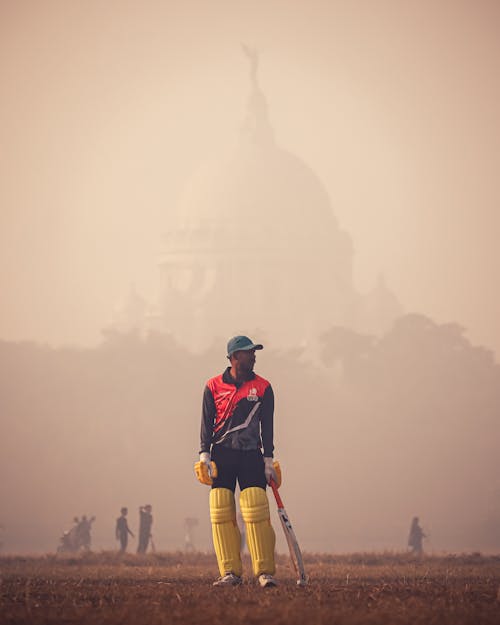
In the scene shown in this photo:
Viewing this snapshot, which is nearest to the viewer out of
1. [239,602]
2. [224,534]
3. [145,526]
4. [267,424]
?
[239,602]

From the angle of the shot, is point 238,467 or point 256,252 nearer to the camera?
point 238,467

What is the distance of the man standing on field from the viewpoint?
39.9ft

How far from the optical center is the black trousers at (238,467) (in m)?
12.3

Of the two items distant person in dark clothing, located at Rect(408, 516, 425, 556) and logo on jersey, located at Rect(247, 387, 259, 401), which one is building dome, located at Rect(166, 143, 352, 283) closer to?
distant person in dark clothing, located at Rect(408, 516, 425, 556)

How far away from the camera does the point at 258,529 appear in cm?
1214

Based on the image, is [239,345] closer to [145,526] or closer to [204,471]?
[204,471]

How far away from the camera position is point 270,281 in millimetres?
141125

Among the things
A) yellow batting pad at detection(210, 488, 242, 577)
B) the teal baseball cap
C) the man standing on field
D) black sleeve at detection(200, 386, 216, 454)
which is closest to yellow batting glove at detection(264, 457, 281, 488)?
the man standing on field

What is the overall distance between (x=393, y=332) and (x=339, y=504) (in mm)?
18950

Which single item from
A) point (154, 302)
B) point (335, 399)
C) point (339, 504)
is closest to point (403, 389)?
point (335, 399)

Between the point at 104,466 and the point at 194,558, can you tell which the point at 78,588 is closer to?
the point at 194,558

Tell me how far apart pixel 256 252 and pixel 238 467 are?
436ft

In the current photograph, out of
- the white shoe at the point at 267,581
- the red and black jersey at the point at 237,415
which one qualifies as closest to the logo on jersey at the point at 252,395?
the red and black jersey at the point at 237,415

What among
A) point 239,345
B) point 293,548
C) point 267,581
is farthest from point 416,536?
point 267,581
